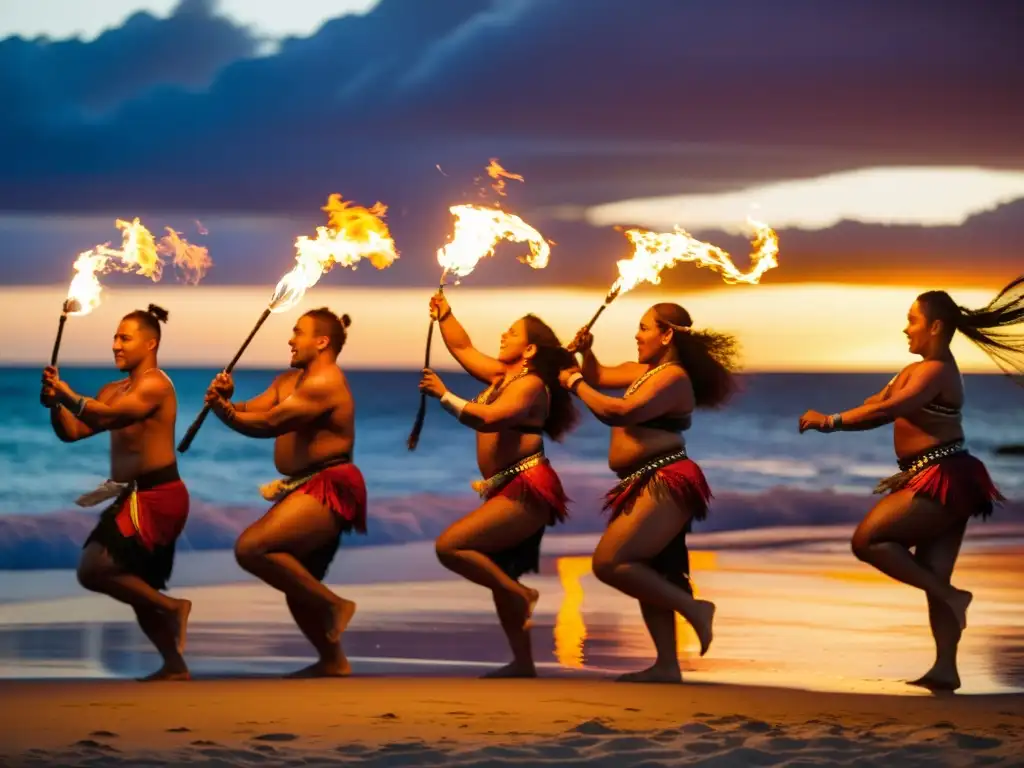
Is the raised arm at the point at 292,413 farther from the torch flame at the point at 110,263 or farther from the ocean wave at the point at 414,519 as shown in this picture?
the ocean wave at the point at 414,519

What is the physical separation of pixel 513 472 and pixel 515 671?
0.64 metres

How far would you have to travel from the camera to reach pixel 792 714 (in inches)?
244

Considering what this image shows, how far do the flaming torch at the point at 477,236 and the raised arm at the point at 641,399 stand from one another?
2.04 ft

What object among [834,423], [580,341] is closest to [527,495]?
[580,341]

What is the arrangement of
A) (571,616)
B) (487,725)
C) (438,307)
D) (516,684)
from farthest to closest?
(571,616) → (438,307) → (516,684) → (487,725)

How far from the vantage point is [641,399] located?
22.6 ft

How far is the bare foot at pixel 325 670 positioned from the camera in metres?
6.87

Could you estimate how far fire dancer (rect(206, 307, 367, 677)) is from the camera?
6871 mm

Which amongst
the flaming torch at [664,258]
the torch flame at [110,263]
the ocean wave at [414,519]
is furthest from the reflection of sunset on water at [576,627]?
the ocean wave at [414,519]

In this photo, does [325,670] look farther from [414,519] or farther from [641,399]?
[414,519]

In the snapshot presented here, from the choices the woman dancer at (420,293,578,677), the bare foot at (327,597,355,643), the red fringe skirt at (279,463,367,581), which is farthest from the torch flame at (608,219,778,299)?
the bare foot at (327,597,355,643)

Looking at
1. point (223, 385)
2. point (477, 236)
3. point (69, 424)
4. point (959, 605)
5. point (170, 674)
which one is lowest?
point (170, 674)

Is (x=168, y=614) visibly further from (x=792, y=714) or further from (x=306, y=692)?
(x=792, y=714)

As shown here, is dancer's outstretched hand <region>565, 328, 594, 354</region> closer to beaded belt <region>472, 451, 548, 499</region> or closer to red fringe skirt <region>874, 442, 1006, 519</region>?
beaded belt <region>472, 451, 548, 499</region>
